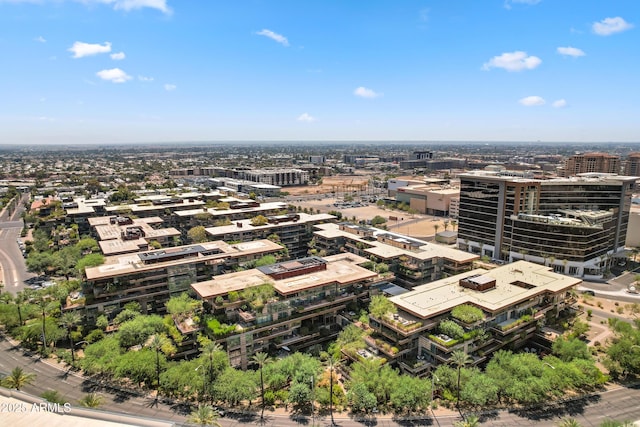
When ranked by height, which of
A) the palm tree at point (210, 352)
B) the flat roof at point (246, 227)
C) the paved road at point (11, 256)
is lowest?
the paved road at point (11, 256)

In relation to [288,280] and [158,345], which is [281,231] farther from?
[158,345]

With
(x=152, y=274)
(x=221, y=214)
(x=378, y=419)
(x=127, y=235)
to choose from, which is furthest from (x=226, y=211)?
(x=378, y=419)

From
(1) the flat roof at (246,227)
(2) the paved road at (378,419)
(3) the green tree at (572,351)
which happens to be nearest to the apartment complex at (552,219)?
(1) the flat roof at (246,227)

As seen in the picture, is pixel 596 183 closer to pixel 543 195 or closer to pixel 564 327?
pixel 543 195

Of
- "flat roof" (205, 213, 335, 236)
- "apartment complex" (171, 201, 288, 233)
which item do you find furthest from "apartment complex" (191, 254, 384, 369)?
"apartment complex" (171, 201, 288, 233)

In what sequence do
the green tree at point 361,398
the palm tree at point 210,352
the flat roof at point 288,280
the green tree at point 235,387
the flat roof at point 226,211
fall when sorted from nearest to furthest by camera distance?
the green tree at point 361,398 < the green tree at point 235,387 < the palm tree at point 210,352 < the flat roof at point 288,280 < the flat roof at point 226,211

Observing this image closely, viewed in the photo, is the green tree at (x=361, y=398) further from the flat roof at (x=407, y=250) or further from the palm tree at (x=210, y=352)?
the flat roof at (x=407, y=250)

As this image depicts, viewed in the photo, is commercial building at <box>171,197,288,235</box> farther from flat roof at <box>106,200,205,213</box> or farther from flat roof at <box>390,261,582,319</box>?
flat roof at <box>390,261,582,319</box>

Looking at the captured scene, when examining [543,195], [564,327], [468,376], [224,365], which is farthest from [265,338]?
[543,195]
